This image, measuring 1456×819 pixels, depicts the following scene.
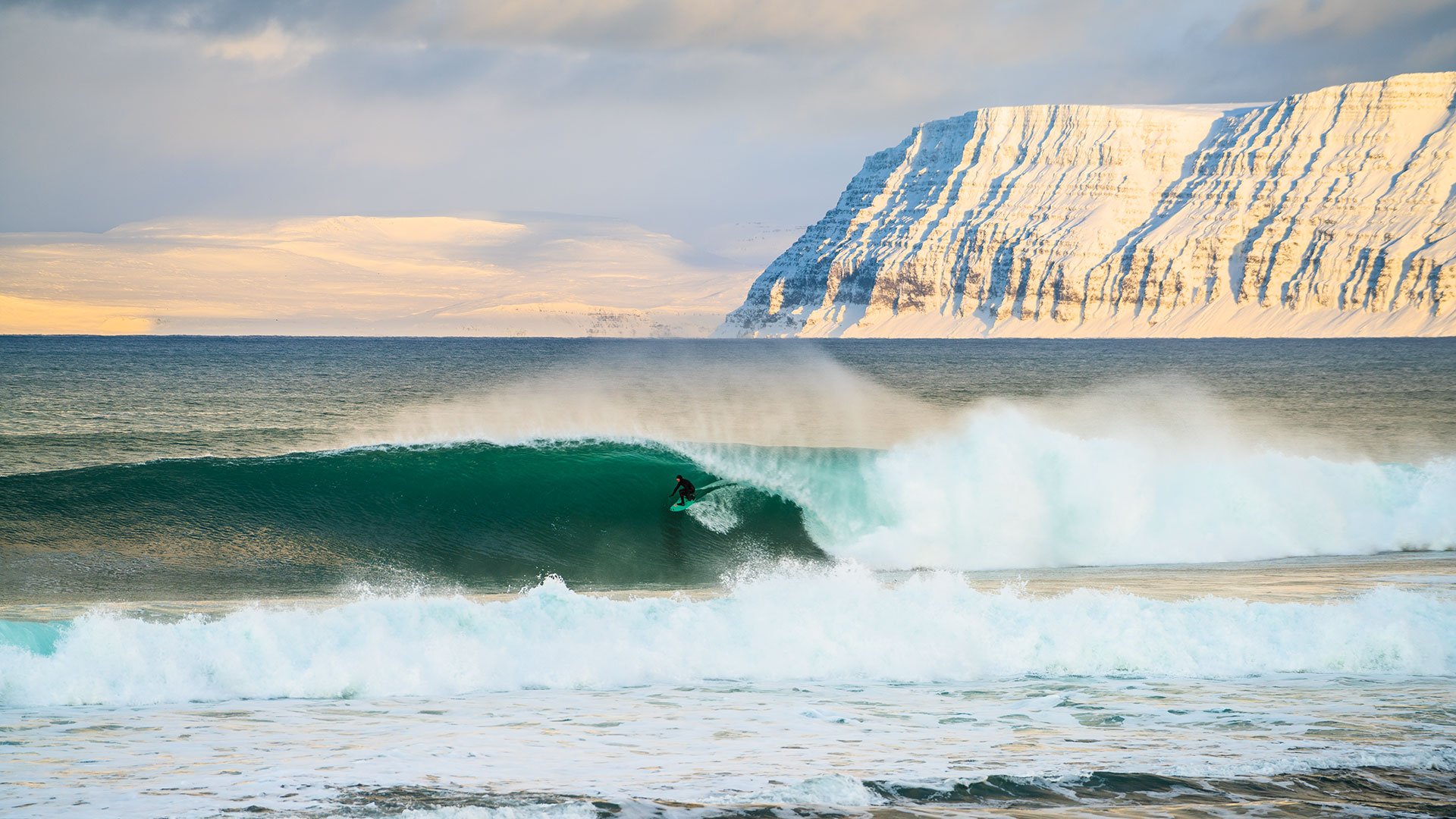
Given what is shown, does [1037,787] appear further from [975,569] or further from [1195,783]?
[975,569]

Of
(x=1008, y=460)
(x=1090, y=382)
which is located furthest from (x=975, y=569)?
(x=1090, y=382)

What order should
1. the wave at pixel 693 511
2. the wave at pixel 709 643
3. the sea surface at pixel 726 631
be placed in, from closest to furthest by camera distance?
the sea surface at pixel 726 631, the wave at pixel 709 643, the wave at pixel 693 511

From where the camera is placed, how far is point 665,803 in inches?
201

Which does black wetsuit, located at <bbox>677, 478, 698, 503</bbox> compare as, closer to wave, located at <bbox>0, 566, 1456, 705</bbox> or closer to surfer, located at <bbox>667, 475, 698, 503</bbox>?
surfer, located at <bbox>667, 475, 698, 503</bbox>

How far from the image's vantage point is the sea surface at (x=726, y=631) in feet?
18.0

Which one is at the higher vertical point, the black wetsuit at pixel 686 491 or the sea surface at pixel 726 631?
the black wetsuit at pixel 686 491

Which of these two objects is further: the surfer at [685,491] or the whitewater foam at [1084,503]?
the surfer at [685,491]

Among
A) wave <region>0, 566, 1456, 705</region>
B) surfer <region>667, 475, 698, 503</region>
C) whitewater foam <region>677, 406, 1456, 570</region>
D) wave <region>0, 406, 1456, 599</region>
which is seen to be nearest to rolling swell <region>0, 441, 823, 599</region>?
wave <region>0, 406, 1456, 599</region>

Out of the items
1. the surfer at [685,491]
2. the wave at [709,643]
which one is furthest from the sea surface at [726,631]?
the surfer at [685,491]

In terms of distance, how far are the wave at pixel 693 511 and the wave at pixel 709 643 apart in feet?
12.2

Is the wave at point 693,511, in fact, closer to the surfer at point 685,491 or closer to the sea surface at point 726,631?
the sea surface at point 726,631

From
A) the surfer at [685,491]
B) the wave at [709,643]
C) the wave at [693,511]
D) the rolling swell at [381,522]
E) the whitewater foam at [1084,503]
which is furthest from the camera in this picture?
the surfer at [685,491]

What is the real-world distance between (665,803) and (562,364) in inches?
3233

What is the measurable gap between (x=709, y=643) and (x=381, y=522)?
765cm
